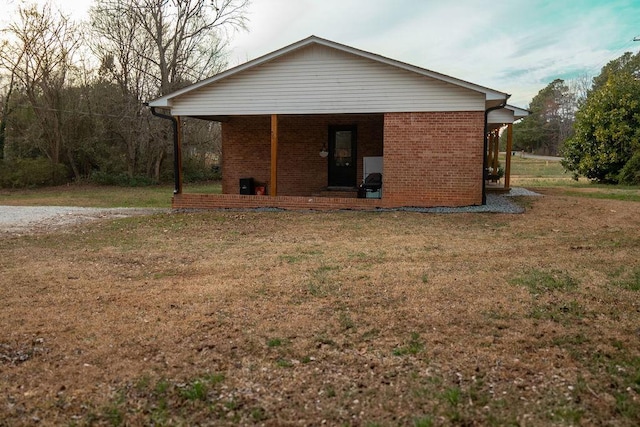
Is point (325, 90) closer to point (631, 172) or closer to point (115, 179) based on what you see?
point (631, 172)

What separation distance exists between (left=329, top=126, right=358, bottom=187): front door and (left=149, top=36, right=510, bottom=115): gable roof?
3.23m

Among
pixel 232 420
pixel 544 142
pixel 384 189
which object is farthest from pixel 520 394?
pixel 544 142

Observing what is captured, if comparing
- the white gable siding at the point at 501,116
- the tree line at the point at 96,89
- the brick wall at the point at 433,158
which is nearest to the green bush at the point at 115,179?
the tree line at the point at 96,89

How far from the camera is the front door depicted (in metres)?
15.7

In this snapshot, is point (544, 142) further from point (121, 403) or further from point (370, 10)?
point (121, 403)

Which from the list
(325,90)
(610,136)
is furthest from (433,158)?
(610,136)

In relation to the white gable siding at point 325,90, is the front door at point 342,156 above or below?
below

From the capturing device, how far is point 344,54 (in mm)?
12383

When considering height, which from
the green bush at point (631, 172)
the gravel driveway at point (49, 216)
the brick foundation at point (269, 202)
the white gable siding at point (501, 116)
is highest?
the white gable siding at point (501, 116)

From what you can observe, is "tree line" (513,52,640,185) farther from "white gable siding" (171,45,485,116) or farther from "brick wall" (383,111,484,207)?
"white gable siding" (171,45,485,116)

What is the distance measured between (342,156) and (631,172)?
13787 mm

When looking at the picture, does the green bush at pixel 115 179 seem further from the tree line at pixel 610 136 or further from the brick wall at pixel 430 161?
the tree line at pixel 610 136

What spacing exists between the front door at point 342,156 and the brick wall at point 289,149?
0.68ft

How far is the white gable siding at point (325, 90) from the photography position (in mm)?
12070
